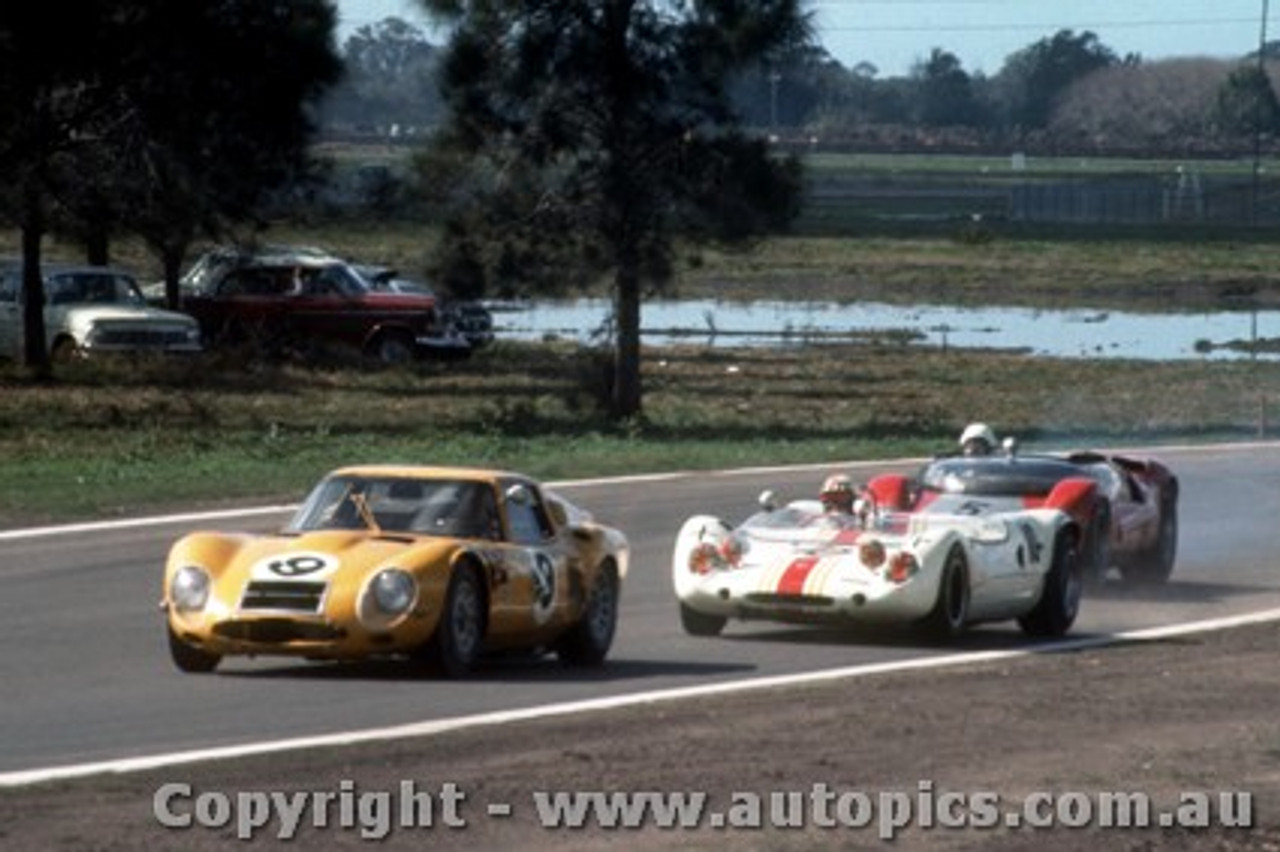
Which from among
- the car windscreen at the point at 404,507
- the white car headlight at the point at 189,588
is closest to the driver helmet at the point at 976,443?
the car windscreen at the point at 404,507

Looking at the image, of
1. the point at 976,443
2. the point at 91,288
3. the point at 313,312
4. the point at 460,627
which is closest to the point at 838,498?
the point at 460,627

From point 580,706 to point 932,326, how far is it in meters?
57.9

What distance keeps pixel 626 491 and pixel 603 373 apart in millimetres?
12301

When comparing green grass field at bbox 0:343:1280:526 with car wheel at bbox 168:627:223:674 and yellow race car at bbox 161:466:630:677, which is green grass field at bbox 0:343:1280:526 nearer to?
yellow race car at bbox 161:466:630:677

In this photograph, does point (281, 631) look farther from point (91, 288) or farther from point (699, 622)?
point (91, 288)

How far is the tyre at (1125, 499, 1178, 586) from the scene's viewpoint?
25.7 metres

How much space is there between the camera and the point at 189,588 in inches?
696

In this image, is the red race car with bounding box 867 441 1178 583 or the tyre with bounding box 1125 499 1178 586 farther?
the tyre with bounding box 1125 499 1178 586

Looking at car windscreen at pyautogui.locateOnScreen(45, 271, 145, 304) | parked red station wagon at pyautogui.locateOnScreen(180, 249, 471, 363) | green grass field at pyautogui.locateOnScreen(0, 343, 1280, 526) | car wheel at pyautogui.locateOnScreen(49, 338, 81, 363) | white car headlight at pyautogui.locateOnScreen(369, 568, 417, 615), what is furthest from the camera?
parked red station wagon at pyautogui.locateOnScreen(180, 249, 471, 363)

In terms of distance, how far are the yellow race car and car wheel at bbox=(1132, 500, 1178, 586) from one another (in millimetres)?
7400

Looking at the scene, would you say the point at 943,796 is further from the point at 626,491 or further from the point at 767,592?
the point at 626,491

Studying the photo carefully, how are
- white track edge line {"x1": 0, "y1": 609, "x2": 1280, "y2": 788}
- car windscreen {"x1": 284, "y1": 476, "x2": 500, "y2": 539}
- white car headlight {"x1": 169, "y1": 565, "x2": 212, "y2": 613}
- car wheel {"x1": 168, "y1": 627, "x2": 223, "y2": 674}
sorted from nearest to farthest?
white track edge line {"x1": 0, "y1": 609, "x2": 1280, "y2": 788} < white car headlight {"x1": 169, "y1": 565, "x2": 212, "y2": 613} < car wheel {"x1": 168, "y1": 627, "x2": 223, "y2": 674} < car windscreen {"x1": 284, "y1": 476, "x2": 500, "y2": 539}

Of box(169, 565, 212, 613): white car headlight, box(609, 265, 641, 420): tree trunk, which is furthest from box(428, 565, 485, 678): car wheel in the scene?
box(609, 265, 641, 420): tree trunk

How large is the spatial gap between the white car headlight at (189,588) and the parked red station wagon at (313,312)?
123 feet
